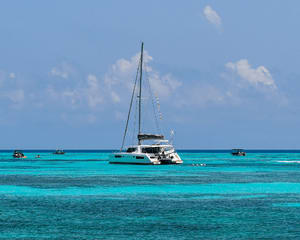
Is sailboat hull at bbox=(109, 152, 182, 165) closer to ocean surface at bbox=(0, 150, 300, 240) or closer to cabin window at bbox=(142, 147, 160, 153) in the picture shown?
cabin window at bbox=(142, 147, 160, 153)

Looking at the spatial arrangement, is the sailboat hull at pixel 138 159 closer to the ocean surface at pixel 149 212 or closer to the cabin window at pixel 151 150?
the cabin window at pixel 151 150

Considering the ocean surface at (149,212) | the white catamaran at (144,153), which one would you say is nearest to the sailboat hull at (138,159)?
the white catamaran at (144,153)

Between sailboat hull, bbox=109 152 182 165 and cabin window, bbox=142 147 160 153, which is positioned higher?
cabin window, bbox=142 147 160 153

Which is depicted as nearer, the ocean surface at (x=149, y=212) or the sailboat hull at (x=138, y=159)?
the ocean surface at (x=149, y=212)

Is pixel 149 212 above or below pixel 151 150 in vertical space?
below

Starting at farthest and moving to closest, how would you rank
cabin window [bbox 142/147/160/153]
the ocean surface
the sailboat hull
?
cabin window [bbox 142/147/160/153] → the sailboat hull → the ocean surface

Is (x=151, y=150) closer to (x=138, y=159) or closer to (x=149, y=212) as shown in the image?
(x=138, y=159)

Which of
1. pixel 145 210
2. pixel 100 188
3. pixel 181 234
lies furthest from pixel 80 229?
pixel 100 188

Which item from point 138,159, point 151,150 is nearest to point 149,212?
point 138,159

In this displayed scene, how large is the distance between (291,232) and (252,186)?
3501 cm

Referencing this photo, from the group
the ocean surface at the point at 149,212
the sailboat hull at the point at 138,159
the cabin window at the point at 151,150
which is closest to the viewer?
the ocean surface at the point at 149,212

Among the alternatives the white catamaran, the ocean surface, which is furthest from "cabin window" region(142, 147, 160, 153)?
the ocean surface

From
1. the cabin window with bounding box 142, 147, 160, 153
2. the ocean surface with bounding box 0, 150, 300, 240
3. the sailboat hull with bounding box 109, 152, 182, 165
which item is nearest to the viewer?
the ocean surface with bounding box 0, 150, 300, 240

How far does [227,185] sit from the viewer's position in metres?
73.3
